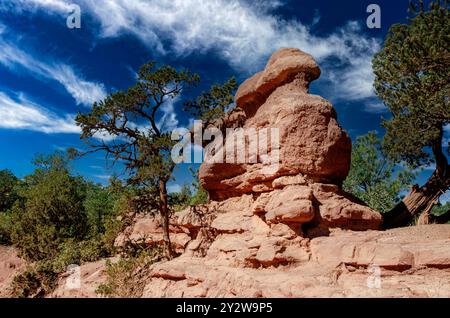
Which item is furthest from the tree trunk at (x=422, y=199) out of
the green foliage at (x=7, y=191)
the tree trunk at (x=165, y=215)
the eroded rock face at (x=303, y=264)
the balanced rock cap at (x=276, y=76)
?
the green foliage at (x=7, y=191)

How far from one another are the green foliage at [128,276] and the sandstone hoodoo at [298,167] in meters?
3.86

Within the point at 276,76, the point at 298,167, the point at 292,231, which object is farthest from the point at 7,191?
the point at 292,231

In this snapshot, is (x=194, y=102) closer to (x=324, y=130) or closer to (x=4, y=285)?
(x=324, y=130)

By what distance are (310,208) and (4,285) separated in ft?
51.9

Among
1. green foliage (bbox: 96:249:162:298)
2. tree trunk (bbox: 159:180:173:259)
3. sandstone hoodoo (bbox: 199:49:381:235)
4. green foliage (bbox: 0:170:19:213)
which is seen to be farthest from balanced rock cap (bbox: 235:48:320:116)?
green foliage (bbox: 0:170:19:213)

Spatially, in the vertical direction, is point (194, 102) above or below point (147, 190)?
above

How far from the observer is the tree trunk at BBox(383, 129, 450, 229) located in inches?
549

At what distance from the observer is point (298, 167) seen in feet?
30.9

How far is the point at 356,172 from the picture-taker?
2716cm

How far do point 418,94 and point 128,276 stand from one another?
39.6ft

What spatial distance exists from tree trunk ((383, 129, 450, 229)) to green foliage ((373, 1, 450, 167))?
48.7 inches

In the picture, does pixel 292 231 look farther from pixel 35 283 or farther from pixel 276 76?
pixel 35 283
